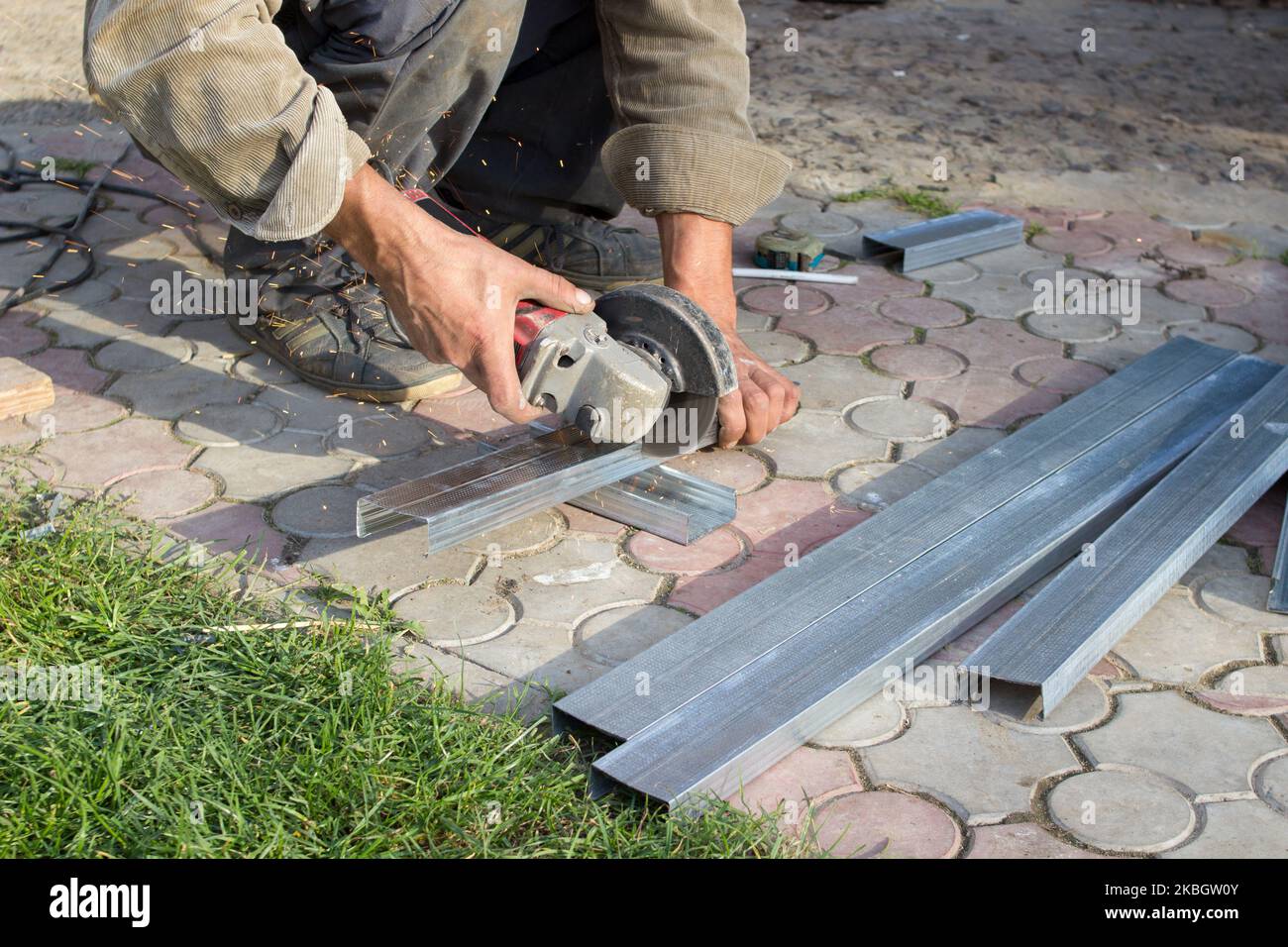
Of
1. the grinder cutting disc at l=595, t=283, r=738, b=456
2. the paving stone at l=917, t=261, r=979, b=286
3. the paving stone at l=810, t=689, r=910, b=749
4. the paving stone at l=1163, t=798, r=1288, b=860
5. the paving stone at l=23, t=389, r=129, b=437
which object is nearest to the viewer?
the paving stone at l=1163, t=798, r=1288, b=860

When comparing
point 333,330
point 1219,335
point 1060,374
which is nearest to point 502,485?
point 333,330

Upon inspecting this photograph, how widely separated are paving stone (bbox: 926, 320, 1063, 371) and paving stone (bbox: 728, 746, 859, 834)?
1837mm

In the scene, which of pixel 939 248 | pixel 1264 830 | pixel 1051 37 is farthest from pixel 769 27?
pixel 1264 830

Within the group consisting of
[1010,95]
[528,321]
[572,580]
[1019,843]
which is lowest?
[1019,843]

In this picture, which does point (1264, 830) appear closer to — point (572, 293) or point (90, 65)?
point (572, 293)

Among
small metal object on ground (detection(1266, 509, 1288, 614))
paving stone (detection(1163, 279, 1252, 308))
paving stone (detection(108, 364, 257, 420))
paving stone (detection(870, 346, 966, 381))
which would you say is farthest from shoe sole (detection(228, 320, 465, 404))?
paving stone (detection(1163, 279, 1252, 308))

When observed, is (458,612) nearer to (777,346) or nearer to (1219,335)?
(777,346)

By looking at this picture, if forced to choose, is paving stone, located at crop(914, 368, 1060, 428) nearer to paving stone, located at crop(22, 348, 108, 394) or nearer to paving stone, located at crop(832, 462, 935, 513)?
paving stone, located at crop(832, 462, 935, 513)

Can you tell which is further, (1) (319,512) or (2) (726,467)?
(2) (726,467)

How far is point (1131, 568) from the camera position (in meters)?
2.58

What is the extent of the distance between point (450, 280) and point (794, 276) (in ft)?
6.61

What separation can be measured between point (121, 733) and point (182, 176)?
1.18 m

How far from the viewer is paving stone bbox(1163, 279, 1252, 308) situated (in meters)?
4.17

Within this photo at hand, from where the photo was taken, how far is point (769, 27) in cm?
755
